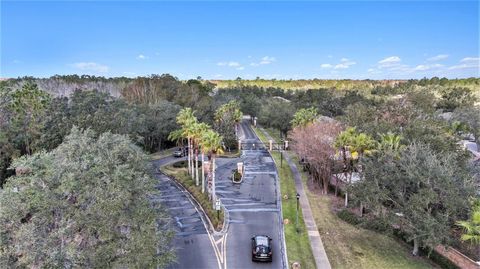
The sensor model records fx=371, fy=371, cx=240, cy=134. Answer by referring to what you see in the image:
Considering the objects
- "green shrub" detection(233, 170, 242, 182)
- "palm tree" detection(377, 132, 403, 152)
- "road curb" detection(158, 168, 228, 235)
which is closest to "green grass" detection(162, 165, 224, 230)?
"road curb" detection(158, 168, 228, 235)

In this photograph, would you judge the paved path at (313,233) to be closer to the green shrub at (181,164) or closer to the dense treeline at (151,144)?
the dense treeline at (151,144)

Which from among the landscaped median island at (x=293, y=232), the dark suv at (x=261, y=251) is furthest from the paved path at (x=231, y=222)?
the landscaped median island at (x=293, y=232)

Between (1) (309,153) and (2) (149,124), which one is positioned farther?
(2) (149,124)

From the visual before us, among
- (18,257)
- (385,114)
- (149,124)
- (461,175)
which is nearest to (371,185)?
(461,175)

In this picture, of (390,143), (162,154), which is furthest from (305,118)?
(162,154)

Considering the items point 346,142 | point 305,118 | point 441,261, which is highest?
point 305,118

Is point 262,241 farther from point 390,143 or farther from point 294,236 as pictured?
point 390,143

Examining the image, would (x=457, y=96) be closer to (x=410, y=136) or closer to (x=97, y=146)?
(x=410, y=136)
